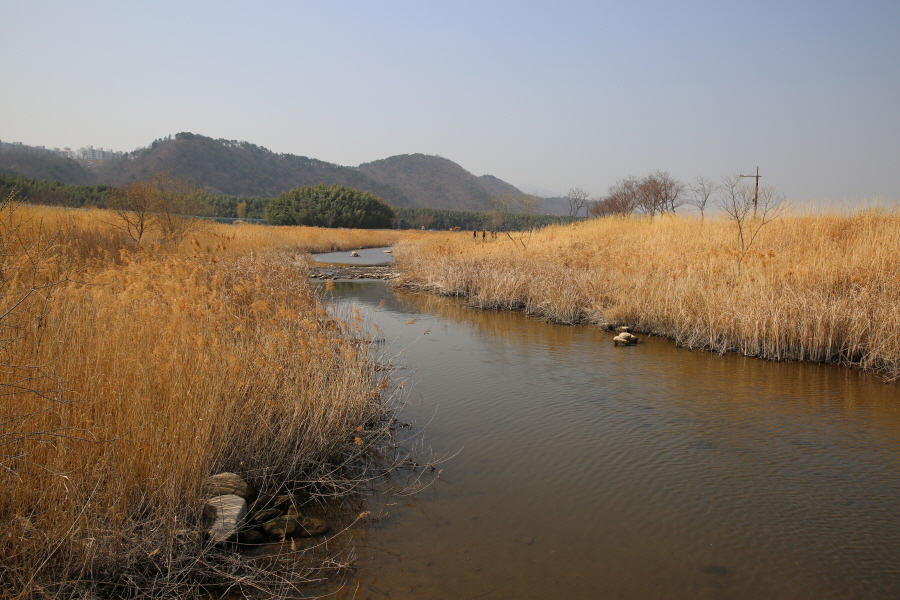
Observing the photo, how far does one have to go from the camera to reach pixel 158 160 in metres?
91.6

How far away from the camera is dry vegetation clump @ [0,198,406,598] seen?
10.2ft

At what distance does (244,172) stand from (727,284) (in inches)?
4302

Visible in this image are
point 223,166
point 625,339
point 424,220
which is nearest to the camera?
point 625,339

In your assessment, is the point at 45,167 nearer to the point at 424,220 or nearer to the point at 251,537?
the point at 424,220

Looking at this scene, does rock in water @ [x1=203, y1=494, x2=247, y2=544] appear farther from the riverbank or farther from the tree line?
the tree line

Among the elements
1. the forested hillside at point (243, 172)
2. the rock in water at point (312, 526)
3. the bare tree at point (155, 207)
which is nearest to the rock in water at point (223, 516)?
the rock in water at point (312, 526)

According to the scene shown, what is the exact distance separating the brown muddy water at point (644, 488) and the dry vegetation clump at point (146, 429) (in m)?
0.87

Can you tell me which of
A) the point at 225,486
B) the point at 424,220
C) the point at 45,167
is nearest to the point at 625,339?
the point at 225,486

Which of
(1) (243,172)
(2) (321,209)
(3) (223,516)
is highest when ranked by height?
(1) (243,172)

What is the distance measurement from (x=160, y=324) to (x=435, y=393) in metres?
3.83

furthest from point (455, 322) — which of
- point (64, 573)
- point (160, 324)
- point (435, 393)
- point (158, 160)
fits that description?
point (158, 160)

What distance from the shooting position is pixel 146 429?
375cm

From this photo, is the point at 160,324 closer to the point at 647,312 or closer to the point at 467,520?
the point at 467,520

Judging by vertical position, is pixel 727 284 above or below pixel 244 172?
below
